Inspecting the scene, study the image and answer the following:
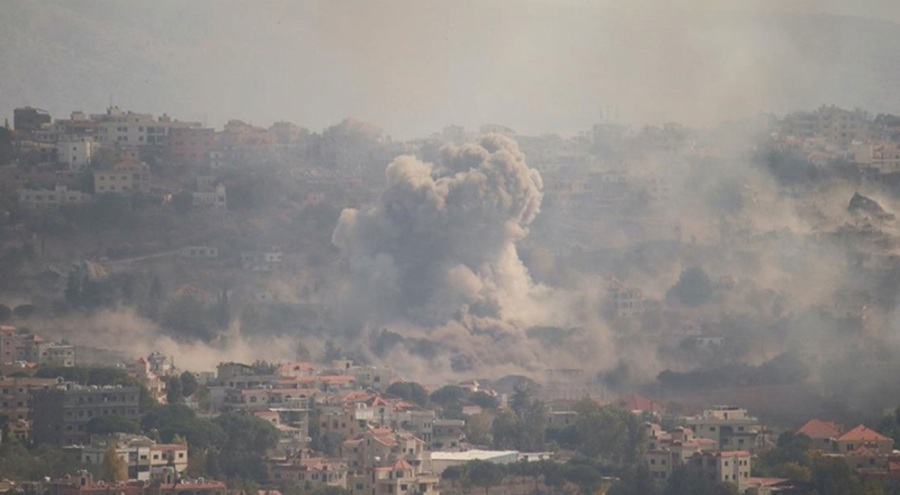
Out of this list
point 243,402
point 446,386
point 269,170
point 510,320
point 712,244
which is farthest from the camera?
point 269,170

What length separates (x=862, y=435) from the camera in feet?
245

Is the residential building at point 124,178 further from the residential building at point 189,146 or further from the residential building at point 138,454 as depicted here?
the residential building at point 138,454

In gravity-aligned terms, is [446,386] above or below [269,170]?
below

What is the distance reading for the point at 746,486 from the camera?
227 feet

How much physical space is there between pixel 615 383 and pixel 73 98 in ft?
119

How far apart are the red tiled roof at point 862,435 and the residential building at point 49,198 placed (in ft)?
109

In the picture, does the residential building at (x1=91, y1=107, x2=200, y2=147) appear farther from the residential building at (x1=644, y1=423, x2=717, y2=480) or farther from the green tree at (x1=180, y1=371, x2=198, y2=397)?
the residential building at (x1=644, y1=423, x2=717, y2=480)

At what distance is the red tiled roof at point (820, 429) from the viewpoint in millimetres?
75750

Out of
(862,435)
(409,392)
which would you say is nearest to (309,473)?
(862,435)

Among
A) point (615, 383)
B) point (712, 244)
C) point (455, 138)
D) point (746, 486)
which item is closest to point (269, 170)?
point (455, 138)

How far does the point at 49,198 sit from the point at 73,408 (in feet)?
89.2

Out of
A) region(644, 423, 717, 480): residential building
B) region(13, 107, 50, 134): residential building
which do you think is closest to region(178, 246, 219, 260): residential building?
region(13, 107, 50, 134): residential building

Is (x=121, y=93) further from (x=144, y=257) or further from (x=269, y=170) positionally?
(x=144, y=257)

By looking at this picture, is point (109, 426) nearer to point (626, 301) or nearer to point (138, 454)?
point (138, 454)
